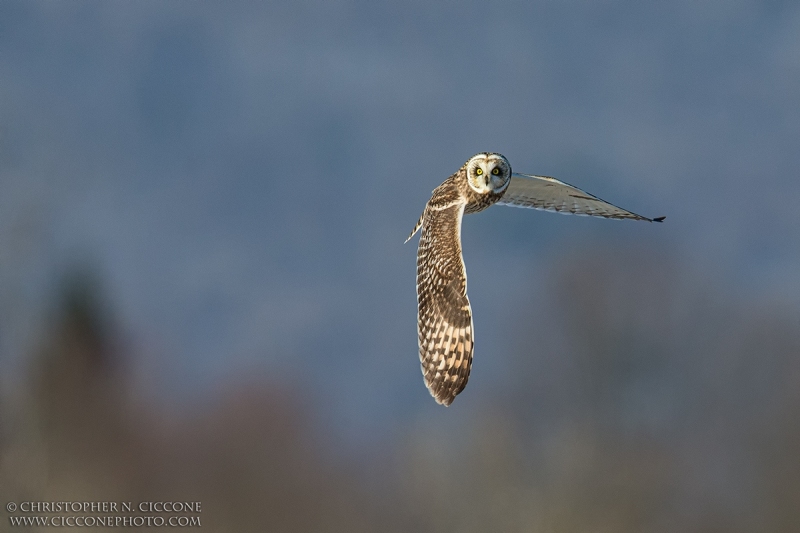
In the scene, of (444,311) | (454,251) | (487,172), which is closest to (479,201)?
(487,172)

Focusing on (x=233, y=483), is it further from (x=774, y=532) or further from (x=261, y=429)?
(x=774, y=532)

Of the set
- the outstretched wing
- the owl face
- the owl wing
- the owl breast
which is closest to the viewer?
the outstretched wing

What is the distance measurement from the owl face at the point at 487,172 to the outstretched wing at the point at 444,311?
1.13ft

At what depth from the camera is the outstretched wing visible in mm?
10695

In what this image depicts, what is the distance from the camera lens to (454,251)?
1118 centimetres

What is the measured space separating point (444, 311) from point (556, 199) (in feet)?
9.19

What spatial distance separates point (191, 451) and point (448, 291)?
30.7 m

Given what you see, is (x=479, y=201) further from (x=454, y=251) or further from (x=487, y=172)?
(x=454, y=251)

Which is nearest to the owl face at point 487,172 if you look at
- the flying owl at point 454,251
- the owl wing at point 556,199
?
the flying owl at point 454,251

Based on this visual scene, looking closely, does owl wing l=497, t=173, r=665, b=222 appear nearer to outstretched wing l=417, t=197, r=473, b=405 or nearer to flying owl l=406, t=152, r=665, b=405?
flying owl l=406, t=152, r=665, b=405

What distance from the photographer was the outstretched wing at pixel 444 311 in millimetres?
10695

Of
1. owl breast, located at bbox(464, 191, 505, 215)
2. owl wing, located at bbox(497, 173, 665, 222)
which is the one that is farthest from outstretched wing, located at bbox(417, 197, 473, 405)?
owl wing, located at bbox(497, 173, 665, 222)

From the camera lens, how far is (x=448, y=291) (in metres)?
11.1

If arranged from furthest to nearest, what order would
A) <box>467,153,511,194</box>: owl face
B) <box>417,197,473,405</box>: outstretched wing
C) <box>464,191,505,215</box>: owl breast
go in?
<box>464,191,505,215</box>: owl breast
<box>467,153,511,194</box>: owl face
<box>417,197,473,405</box>: outstretched wing
